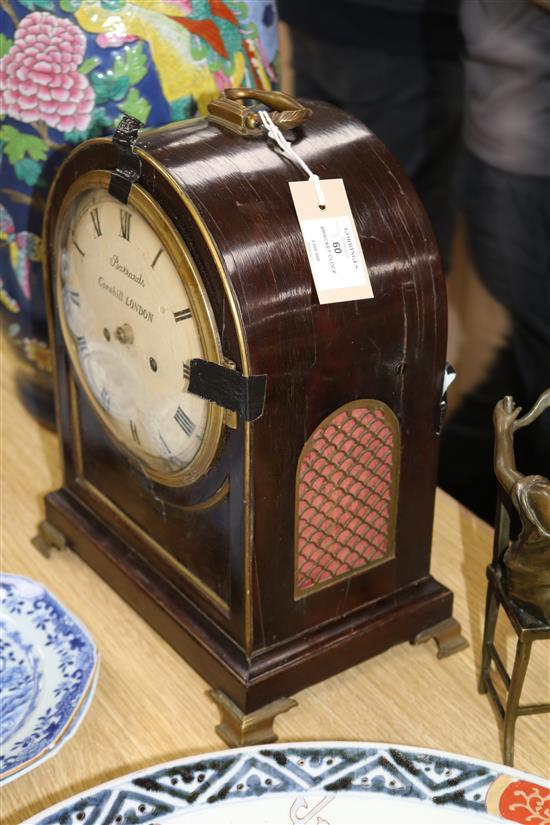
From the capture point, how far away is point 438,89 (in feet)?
7.47

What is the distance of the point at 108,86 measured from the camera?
49.3 inches

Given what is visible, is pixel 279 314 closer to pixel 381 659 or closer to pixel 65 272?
pixel 65 272

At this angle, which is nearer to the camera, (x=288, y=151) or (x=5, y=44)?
(x=288, y=151)

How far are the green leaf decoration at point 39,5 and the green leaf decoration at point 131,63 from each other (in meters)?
0.09

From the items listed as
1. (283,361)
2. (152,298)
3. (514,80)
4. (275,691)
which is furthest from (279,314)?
(514,80)

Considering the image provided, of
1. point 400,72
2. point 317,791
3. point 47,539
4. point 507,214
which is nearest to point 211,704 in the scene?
point 317,791

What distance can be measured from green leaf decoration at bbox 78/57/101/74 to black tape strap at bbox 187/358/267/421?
45cm

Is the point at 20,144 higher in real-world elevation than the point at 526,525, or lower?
higher

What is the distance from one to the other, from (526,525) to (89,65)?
0.71 meters

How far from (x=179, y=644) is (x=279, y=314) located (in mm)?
415

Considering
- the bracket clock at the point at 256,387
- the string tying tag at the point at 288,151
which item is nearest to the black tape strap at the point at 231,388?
the bracket clock at the point at 256,387

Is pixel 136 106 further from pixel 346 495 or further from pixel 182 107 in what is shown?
pixel 346 495

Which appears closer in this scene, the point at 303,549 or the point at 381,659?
the point at 303,549

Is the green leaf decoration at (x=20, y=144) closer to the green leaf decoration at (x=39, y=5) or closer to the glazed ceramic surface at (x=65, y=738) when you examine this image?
the green leaf decoration at (x=39, y=5)
